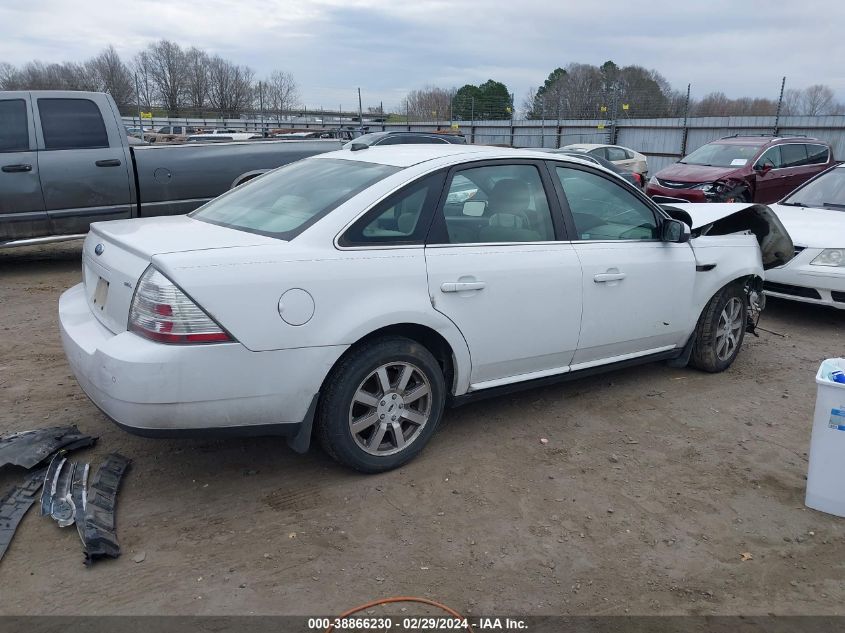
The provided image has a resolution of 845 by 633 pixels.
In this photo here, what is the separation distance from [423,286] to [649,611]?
5.83 ft

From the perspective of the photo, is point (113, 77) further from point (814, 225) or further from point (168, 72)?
point (814, 225)

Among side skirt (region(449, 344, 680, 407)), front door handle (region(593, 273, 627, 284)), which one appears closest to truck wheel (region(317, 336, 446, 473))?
side skirt (region(449, 344, 680, 407))

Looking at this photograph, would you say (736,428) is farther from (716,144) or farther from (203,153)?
Result: (716,144)

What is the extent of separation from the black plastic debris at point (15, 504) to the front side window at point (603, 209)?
3.23 metres

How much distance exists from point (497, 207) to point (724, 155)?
11.2m

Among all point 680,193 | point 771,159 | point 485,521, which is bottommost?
point 485,521

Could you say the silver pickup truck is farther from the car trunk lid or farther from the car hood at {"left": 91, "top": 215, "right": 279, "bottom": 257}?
the car trunk lid

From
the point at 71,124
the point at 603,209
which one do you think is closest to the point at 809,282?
the point at 603,209

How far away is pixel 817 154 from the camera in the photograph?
47.0 feet

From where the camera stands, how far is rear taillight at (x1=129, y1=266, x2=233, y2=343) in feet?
9.94

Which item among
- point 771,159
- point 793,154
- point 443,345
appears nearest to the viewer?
point 443,345

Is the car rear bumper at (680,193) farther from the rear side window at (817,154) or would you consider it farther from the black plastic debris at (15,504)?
the black plastic debris at (15,504)

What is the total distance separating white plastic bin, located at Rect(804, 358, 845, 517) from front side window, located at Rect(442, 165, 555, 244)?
163cm

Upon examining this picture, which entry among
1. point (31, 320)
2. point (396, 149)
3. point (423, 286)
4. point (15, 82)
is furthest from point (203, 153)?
point (15, 82)
